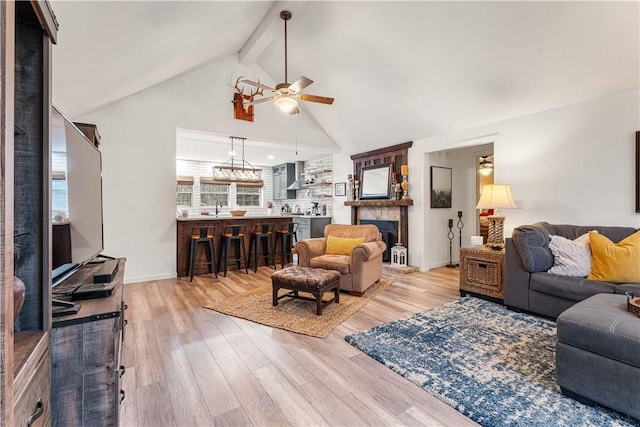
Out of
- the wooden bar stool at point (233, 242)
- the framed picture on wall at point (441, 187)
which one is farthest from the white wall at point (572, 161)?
the wooden bar stool at point (233, 242)

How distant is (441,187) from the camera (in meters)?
5.47

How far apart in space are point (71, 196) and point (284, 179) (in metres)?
7.42

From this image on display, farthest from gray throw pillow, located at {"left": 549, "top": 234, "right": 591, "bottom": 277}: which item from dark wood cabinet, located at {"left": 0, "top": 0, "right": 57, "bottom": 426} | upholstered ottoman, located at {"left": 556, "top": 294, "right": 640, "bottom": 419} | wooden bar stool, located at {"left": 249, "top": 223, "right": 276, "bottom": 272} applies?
wooden bar stool, located at {"left": 249, "top": 223, "right": 276, "bottom": 272}

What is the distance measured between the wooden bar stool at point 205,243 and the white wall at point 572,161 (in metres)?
4.24

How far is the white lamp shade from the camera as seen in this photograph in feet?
11.7

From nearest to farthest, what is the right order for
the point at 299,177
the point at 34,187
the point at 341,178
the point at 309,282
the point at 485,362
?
1. the point at 34,187
2. the point at 485,362
3. the point at 309,282
4. the point at 341,178
5. the point at 299,177

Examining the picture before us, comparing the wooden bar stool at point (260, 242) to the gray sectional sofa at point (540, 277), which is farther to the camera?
the wooden bar stool at point (260, 242)

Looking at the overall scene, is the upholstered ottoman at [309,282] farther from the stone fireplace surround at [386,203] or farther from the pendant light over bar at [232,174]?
the pendant light over bar at [232,174]

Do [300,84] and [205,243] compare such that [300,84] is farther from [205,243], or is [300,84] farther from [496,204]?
[205,243]

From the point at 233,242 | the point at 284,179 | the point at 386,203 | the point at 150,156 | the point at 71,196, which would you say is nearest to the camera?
the point at 71,196

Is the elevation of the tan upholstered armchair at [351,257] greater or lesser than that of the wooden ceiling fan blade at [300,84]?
lesser

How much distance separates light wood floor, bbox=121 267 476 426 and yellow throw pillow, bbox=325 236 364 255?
0.96 meters

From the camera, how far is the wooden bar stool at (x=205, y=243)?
4485 mm

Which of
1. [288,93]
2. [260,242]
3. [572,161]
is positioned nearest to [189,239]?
[260,242]
